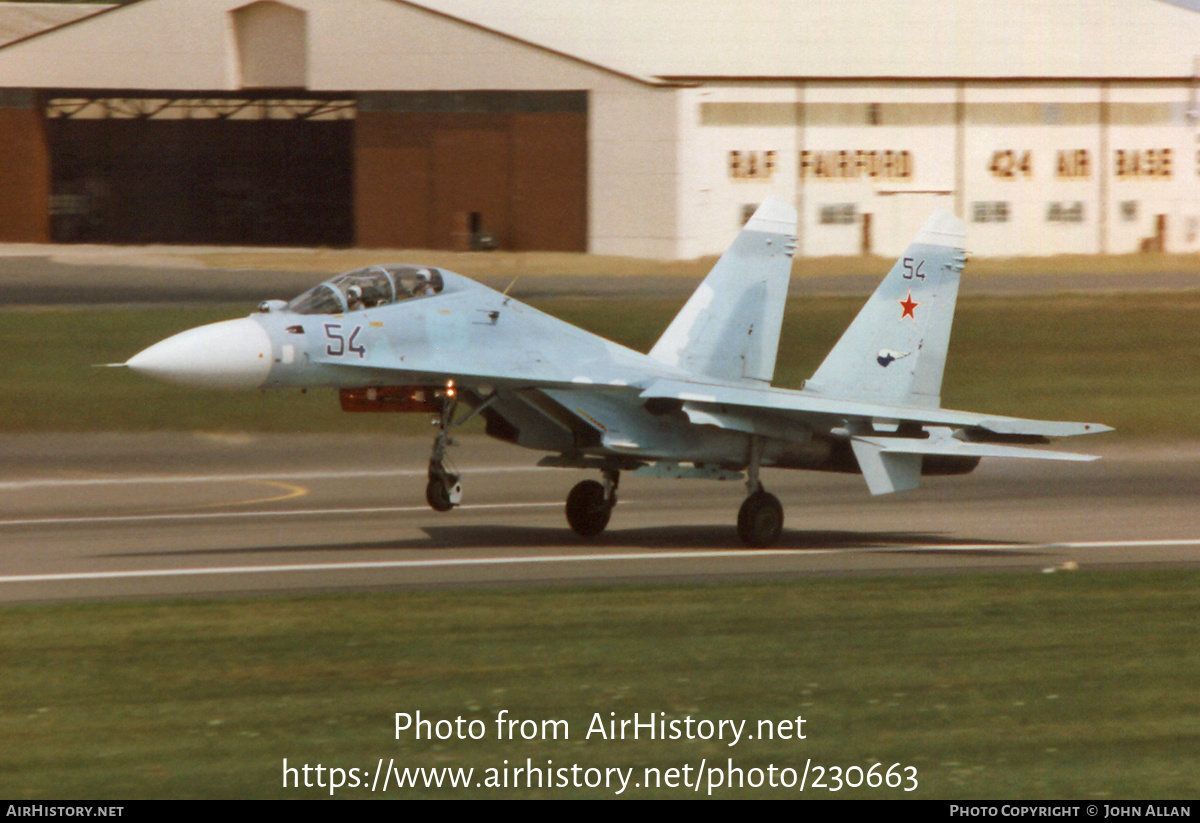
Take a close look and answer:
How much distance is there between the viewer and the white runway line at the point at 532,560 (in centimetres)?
1598

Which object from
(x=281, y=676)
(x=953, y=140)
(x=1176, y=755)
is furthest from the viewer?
(x=953, y=140)

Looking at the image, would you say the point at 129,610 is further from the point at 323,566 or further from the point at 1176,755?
the point at 1176,755

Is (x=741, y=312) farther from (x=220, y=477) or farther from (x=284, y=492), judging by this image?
(x=220, y=477)

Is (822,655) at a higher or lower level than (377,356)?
lower

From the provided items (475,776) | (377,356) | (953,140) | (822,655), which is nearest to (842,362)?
(377,356)

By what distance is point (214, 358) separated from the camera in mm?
15422

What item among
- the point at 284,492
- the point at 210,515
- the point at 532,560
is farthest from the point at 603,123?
the point at 532,560

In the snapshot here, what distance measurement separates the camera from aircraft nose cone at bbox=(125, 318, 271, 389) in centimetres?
1520

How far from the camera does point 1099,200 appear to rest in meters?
64.6

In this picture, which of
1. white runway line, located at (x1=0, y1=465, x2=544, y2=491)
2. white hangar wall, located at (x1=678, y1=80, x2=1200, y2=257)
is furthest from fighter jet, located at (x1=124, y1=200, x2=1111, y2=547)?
white hangar wall, located at (x1=678, y1=80, x2=1200, y2=257)

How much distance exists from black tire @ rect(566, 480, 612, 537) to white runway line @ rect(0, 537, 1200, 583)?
3.60 ft

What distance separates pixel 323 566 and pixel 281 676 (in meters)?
5.05

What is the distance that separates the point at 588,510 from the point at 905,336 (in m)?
4.41

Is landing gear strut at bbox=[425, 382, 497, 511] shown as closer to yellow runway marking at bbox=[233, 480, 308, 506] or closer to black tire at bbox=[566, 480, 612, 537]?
black tire at bbox=[566, 480, 612, 537]
